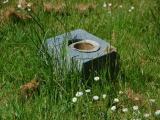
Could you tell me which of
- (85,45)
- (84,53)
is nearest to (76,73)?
(84,53)

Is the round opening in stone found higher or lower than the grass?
higher

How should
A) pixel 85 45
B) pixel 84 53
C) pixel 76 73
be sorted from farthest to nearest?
pixel 85 45, pixel 84 53, pixel 76 73

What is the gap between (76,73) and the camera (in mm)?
5543

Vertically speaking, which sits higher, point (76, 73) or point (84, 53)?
point (84, 53)

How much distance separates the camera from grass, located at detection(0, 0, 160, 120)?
525 centimetres

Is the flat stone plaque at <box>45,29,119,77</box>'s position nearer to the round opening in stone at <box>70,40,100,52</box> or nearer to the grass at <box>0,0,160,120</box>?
the round opening in stone at <box>70,40,100,52</box>

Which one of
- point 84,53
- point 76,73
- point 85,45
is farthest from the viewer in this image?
point 85,45

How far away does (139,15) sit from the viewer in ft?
24.5

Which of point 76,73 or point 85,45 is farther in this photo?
point 85,45

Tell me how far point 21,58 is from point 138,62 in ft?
4.85

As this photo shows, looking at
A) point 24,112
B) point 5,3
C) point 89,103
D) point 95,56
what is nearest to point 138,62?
point 95,56

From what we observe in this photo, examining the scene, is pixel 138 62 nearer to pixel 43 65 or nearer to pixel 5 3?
pixel 43 65

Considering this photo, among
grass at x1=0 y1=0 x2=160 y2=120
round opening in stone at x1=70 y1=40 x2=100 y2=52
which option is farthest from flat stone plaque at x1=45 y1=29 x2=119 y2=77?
grass at x1=0 y1=0 x2=160 y2=120

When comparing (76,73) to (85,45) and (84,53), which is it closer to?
(84,53)
